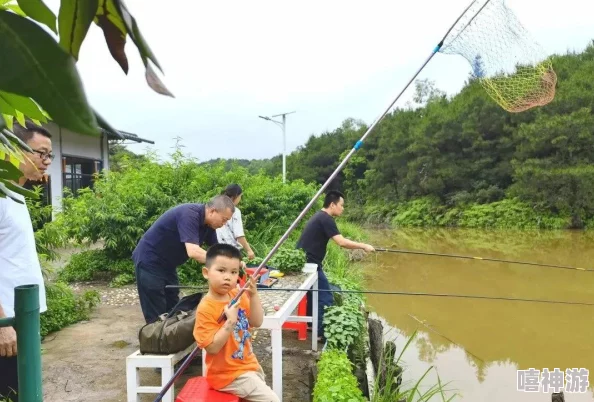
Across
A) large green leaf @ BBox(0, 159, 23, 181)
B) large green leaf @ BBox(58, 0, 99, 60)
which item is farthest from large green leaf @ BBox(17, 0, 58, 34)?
large green leaf @ BBox(0, 159, 23, 181)

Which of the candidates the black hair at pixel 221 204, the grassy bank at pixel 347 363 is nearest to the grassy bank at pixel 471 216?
the grassy bank at pixel 347 363

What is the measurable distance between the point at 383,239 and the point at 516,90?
1652cm

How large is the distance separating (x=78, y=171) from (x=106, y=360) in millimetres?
7932

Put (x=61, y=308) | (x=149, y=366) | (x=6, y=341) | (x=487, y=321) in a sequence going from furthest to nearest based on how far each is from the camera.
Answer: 1. (x=487, y=321)
2. (x=61, y=308)
3. (x=149, y=366)
4. (x=6, y=341)

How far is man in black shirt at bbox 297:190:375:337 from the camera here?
178 inches

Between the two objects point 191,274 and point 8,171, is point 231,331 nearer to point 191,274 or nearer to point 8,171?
point 8,171

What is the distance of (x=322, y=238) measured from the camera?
4691 mm

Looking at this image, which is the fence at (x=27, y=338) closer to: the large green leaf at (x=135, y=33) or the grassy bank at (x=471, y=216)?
the large green leaf at (x=135, y=33)

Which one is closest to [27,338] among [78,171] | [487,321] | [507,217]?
[487,321]

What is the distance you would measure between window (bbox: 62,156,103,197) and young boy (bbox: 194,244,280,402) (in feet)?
28.3

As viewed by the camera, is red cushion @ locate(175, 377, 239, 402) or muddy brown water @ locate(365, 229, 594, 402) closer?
red cushion @ locate(175, 377, 239, 402)

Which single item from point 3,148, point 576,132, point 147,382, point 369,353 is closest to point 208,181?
point 369,353

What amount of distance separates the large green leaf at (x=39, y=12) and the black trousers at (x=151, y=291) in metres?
3.16

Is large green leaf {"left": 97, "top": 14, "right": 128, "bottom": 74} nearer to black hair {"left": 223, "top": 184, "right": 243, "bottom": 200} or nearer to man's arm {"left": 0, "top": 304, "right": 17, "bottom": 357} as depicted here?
man's arm {"left": 0, "top": 304, "right": 17, "bottom": 357}
